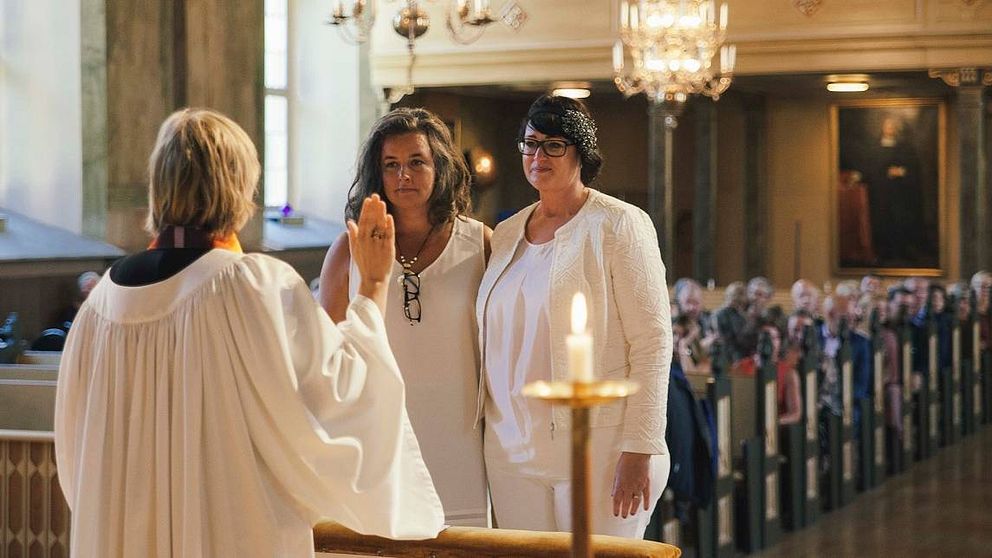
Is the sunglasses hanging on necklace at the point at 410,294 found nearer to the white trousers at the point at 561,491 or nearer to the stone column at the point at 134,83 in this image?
the white trousers at the point at 561,491

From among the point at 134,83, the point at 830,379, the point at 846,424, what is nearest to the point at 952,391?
the point at 846,424

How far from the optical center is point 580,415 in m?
1.41

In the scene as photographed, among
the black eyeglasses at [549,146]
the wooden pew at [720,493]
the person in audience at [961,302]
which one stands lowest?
the wooden pew at [720,493]

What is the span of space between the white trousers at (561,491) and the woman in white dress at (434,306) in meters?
0.08

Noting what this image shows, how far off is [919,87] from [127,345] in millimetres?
17559

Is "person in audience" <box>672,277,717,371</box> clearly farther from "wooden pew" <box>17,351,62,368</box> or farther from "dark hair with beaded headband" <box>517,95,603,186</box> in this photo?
"dark hair with beaded headband" <box>517,95,603,186</box>

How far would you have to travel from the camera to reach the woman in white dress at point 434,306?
3404 mm

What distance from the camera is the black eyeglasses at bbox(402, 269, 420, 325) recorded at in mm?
3434

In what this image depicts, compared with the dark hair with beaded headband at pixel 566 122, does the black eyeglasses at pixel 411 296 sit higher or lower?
lower

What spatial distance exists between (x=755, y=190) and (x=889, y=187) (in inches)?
71.3

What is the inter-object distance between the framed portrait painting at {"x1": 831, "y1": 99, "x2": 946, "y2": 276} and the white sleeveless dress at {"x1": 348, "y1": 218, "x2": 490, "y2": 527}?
682 inches

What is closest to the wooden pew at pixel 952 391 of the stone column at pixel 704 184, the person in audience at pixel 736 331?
the person in audience at pixel 736 331

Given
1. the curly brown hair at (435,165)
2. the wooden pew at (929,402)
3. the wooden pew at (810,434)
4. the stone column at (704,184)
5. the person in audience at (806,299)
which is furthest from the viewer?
the stone column at (704,184)

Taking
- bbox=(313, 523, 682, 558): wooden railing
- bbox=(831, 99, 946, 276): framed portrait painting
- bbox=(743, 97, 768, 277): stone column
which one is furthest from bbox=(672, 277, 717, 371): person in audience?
bbox=(831, 99, 946, 276): framed portrait painting
